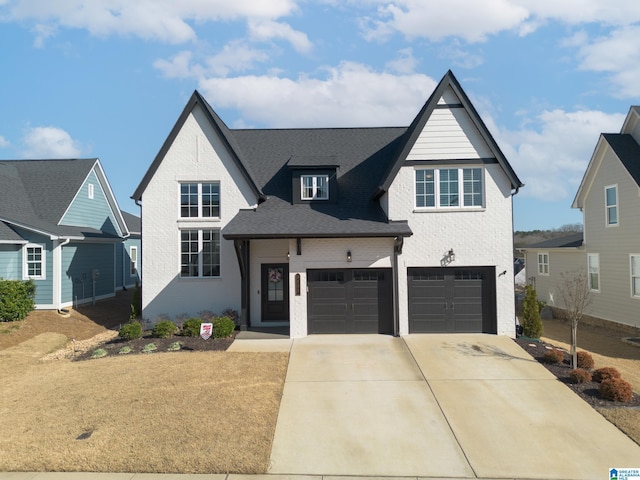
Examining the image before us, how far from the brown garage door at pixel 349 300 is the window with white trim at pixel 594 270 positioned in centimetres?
1201

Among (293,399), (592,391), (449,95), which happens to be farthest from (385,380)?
(449,95)

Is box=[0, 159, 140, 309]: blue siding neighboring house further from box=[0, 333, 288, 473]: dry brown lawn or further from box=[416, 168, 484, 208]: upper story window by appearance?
box=[416, 168, 484, 208]: upper story window

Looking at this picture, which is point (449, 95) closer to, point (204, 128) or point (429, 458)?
point (204, 128)

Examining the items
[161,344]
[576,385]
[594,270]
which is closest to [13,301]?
[161,344]

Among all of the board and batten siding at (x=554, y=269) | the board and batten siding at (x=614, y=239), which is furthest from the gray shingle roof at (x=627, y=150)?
the board and batten siding at (x=554, y=269)

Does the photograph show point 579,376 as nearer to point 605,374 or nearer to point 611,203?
point 605,374

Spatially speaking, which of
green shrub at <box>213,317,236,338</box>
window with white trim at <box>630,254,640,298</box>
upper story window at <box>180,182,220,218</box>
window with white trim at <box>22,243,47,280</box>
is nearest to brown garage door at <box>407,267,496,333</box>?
green shrub at <box>213,317,236,338</box>

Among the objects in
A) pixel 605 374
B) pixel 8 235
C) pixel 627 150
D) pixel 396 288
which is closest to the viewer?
pixel 605 374

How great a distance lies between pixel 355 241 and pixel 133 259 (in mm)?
21332

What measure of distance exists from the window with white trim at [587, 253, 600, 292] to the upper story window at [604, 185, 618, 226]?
1.88 meters

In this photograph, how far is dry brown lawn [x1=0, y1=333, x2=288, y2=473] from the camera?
255 inches

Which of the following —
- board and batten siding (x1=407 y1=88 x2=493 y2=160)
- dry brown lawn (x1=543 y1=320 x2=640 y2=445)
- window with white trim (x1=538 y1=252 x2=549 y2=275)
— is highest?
board and batten siding (x1=407 y1=88 x2=493 y2=160)

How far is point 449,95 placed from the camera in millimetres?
14727

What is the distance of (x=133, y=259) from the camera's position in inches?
1158
